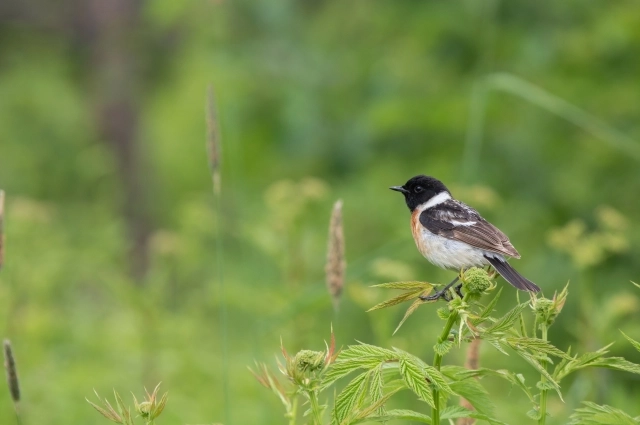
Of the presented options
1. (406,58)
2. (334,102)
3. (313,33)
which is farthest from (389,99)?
(313,33)

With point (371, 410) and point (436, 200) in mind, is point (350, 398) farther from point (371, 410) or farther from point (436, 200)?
point (436, 200)

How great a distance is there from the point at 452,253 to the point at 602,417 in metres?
1.42

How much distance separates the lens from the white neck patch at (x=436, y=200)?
3.57m

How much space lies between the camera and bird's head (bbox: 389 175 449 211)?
3.64m

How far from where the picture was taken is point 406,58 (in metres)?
6.67

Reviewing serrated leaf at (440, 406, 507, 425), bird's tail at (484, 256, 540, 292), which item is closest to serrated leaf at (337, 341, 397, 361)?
serrated leaf at (440, 406, 507, 425)

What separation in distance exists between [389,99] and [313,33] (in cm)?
144

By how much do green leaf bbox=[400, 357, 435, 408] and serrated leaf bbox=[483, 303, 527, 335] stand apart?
0.16 metres

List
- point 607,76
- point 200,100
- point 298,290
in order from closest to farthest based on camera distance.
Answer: point 298,290
point 607,76
point 200,100

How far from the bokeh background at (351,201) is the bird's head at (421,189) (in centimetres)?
28

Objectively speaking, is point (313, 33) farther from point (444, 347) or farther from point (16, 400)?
point (444, 347)

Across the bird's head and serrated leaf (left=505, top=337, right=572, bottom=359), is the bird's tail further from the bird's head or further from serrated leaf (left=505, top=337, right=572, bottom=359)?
serrated leaf (left=505, top=337, right=572, bottom=359)

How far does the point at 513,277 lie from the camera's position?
286 centimetres

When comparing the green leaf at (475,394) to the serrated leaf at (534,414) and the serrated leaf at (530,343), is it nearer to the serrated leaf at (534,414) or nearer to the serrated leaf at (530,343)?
the serrated leaf at (534,414)
